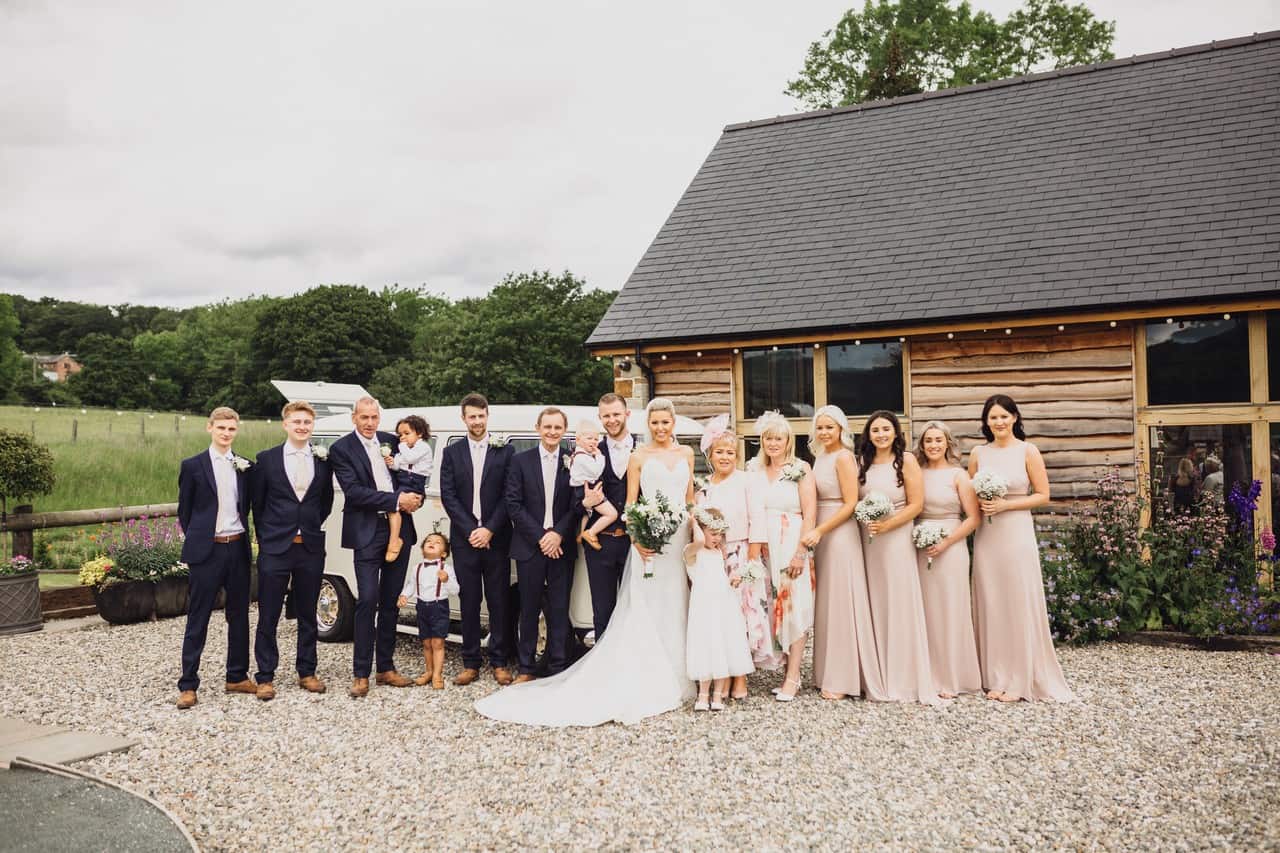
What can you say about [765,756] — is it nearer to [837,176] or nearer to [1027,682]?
[1027,682]

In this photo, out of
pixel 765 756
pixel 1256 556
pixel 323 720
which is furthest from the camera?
pixel 1256 556

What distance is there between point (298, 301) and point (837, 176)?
47.0m

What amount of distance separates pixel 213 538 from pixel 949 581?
525cm

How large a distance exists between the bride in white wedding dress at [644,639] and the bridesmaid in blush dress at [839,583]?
38.0 inches

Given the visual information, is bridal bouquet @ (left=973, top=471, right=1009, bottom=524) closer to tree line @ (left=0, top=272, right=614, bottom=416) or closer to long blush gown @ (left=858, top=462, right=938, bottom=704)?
long blush gown @ (left=858, top=462, right=938, bottom=704)

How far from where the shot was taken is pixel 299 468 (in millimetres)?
6426

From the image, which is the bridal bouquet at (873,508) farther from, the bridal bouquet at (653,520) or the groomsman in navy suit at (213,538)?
the groomsman in navy suit at (213,538)

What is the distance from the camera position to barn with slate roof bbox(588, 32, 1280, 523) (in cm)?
898

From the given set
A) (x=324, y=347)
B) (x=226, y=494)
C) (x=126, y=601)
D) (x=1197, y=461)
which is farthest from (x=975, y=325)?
(x=324, y=347)

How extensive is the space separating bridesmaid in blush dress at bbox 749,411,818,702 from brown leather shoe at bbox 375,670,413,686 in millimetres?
2769

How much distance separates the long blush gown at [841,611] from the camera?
6.16 m

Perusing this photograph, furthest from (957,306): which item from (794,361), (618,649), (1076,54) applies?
(1076,54)

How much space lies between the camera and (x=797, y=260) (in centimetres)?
1132

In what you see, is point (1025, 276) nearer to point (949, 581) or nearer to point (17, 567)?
point (949, 581)
